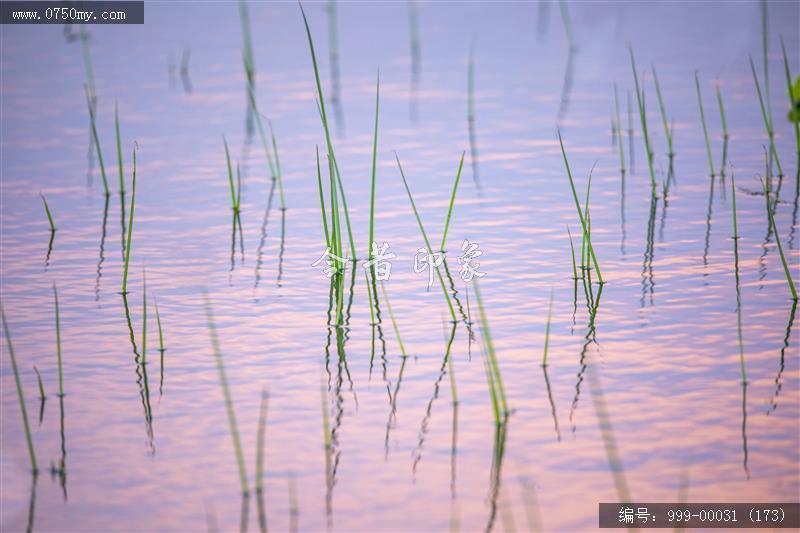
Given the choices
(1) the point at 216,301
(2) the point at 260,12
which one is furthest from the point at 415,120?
(2) the point at 260,12

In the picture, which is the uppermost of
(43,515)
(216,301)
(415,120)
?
(415,120)

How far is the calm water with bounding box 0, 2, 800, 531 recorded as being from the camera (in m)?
2.83

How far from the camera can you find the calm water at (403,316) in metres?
2.83

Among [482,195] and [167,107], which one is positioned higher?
[167,107]

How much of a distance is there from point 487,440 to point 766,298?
1.47 metres

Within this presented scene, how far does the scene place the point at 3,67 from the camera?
29.6ft

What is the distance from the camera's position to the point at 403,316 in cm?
399

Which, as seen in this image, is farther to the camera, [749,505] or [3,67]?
[3,67]

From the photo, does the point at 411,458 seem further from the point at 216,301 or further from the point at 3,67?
the point at 3,67

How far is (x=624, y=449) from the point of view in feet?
9.68

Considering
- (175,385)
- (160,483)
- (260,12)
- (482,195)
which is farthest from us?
(260,12)

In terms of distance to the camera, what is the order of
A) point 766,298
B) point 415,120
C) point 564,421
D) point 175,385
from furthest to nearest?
point 415,120, point 766,298, point 175,385, point 564,421

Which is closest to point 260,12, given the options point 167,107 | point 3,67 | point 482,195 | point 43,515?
point 3,67

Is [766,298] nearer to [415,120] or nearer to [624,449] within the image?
[624,449]
